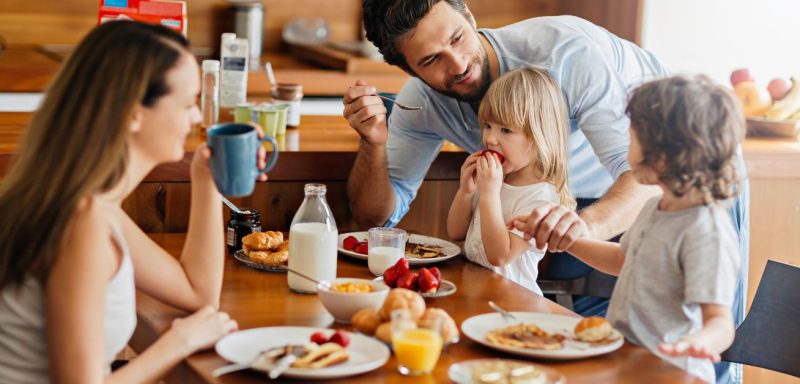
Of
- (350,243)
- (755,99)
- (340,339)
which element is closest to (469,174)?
(350,243)

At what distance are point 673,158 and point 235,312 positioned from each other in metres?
0.71

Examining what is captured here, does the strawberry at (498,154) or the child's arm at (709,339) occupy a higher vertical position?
the strawberry at (498,154)

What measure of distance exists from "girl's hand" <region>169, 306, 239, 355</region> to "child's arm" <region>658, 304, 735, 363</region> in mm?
605

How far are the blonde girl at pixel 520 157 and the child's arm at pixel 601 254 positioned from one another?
26cm

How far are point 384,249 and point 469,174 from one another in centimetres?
29

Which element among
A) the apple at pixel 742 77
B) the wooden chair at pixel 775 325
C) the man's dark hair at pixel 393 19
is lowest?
the wooden chair at pixel 775 325

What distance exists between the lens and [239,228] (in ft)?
6.86

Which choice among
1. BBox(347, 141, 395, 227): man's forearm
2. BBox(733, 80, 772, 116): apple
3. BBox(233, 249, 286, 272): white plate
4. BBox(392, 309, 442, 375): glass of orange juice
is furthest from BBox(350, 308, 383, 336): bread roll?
BBox(733, 80, 772, 116): apple

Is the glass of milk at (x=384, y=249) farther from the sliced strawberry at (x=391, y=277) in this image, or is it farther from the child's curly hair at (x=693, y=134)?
the child's curly hair at (x=693, y=134)

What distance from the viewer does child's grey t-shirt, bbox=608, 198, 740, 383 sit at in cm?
152

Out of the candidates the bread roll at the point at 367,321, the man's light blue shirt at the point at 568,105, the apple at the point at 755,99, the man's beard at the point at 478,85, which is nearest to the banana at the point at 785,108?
the apple at the point at 755,99

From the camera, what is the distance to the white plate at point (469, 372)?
137 cm

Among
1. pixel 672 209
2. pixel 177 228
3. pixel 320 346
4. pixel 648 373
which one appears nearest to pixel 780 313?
pixel 672 209

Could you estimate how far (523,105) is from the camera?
217 cm
